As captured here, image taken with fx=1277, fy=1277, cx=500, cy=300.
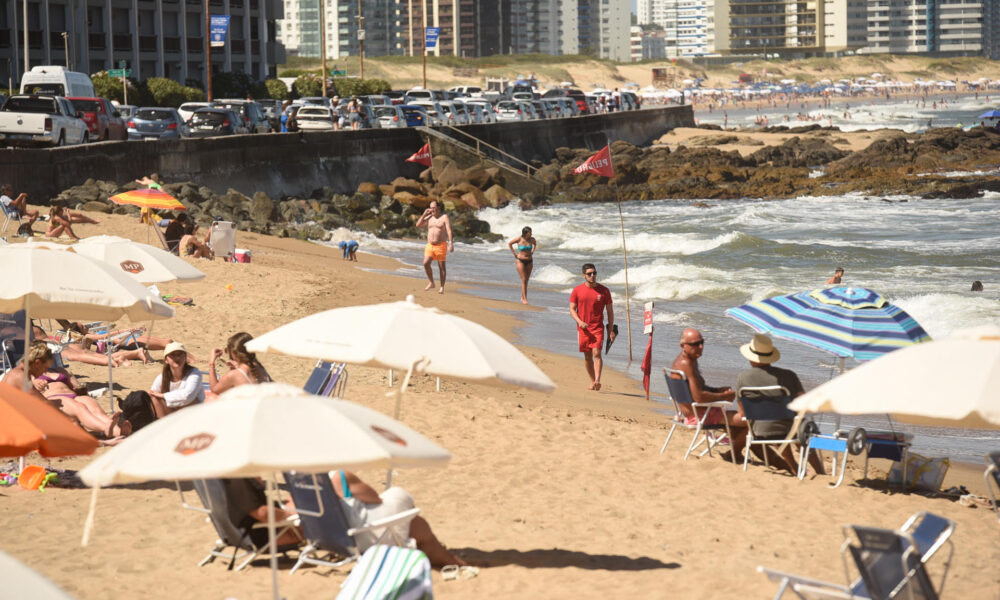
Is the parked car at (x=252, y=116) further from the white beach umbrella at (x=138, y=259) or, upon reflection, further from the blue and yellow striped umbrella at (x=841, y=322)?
the blue and yellow striped umbrella at (x=841, y=322)

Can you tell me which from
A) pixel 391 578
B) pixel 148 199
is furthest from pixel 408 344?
pixel 148 199

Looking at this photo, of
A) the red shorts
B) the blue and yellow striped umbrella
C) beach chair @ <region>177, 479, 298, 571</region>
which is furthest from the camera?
the red shorts

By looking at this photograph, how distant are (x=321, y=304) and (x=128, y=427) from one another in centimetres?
781

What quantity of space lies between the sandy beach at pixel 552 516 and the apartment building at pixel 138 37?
47.3 metres

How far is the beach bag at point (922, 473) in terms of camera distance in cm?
892

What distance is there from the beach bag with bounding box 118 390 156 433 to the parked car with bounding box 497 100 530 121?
50530 mm

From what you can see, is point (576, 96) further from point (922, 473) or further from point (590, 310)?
point (922, 473)

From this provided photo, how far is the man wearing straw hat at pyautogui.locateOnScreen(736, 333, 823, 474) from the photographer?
30.2ft

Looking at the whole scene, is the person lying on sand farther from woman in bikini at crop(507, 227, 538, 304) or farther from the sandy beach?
woman in bikini at crop(507, 227, 538, 304)

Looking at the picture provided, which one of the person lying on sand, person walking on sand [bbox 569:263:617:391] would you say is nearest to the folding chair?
person walking on sand [bbox 569:263:617:391]

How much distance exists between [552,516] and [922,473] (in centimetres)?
279

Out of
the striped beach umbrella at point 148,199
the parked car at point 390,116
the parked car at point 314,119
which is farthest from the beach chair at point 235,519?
the parked car at point 390,116

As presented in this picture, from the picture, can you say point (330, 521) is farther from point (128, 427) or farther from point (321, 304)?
point (321, 304)

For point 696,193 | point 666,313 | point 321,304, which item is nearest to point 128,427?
point 321,304
